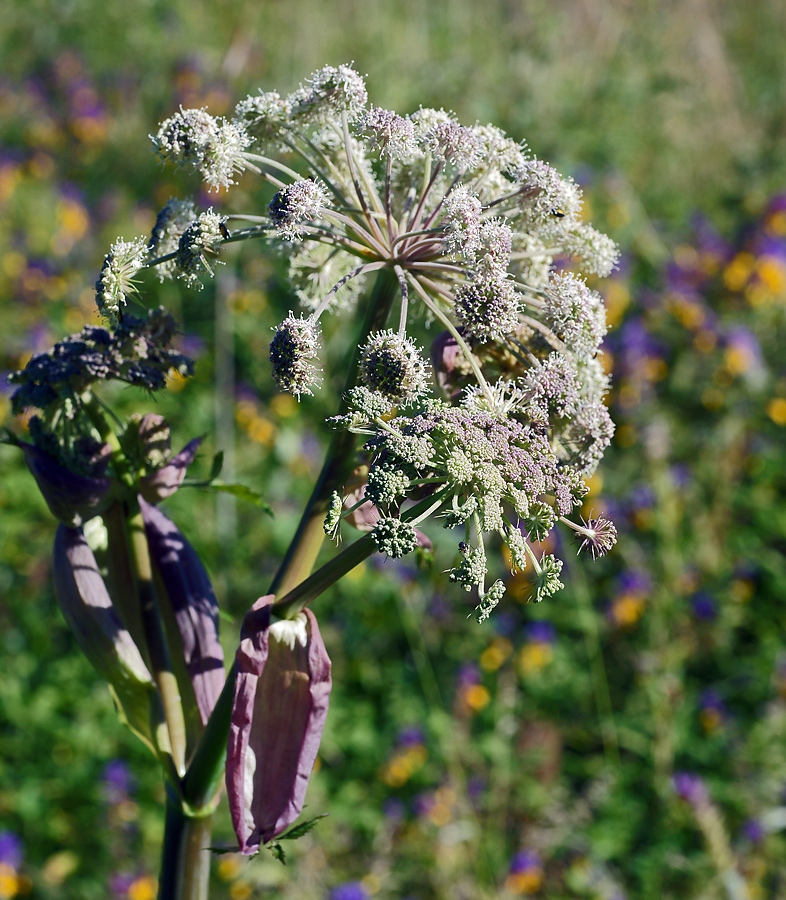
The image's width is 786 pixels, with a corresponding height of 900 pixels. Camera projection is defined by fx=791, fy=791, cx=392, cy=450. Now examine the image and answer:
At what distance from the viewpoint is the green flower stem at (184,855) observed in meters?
1.64

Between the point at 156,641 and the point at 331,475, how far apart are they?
2.11 feet

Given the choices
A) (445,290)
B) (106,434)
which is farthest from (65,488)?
(445,290)

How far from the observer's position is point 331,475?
4.74 feet

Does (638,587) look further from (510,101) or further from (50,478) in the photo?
(510,101)

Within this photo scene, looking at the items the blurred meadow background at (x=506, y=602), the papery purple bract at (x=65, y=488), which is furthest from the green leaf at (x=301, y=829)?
the blurred meadow background at (x=506, y=602)

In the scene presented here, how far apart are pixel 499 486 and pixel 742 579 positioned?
4179 mm

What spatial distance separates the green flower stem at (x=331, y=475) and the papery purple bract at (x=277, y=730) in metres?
0.08

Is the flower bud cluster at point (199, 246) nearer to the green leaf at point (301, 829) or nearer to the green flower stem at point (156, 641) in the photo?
the green flower stem at point (156, 641)

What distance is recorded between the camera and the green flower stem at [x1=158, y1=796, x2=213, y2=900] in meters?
1.64

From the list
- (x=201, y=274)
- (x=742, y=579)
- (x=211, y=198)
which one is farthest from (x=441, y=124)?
(x=211, y=198)

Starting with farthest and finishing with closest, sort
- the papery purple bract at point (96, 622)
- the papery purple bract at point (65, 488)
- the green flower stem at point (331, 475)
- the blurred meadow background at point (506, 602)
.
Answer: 1. the blurred meadow background at point (506, 602)
2. the papery purple bract at point (96, 622)
3. the papery purple bract at point (65, 488)
4. the green flower stem at point (331, 475)

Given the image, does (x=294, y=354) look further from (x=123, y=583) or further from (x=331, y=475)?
(x=123, y=583)

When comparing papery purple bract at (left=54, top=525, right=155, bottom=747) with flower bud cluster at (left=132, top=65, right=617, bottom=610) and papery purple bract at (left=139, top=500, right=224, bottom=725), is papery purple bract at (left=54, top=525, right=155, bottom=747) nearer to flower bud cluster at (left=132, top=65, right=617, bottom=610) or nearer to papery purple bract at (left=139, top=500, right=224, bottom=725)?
papery purple bract at (left=139, top=500, right=224, bottom=725)

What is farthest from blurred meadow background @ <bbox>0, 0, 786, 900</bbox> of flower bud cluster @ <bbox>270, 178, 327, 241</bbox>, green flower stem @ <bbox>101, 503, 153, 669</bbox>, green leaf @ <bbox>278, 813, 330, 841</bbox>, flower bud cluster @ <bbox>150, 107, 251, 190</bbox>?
green leaf @ <bbox>278, 813, 330, 841</bbox>
